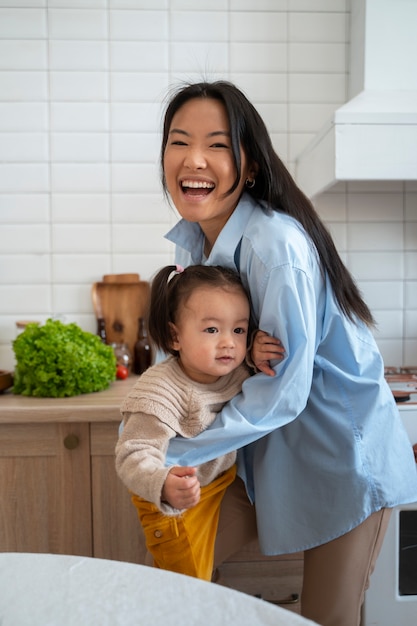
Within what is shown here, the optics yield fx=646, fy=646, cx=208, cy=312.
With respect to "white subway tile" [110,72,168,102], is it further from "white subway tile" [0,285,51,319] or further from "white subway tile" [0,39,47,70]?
"white subway tile" [0,285,51,319]

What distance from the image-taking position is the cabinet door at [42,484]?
1852 mm

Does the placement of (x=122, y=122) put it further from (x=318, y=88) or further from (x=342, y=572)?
(x=342, y=572)

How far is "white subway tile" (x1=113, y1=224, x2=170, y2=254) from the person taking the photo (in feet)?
7.68

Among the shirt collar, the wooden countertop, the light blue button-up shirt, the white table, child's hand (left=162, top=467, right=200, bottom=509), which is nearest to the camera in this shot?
the white table

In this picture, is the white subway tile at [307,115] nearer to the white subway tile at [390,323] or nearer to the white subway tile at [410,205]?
the white subway tile at [410,205]

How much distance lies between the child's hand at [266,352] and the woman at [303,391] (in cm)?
2

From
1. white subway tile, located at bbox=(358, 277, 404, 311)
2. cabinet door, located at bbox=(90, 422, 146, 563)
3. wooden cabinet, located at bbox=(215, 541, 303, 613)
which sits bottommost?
wooden cabinet, located at bbox=(215, 541, 303, 613)

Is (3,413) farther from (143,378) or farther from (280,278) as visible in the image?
(280,278)

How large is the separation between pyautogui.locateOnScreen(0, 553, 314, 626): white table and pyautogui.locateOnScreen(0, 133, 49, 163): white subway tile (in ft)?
5.94

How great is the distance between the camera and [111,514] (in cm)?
187

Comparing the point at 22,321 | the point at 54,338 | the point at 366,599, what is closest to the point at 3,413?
the point at 54,338

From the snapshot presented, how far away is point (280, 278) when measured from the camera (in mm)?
1140

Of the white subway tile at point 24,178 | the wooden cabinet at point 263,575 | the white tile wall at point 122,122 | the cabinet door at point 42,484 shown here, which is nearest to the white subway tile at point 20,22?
the white tile wall at point 122,122

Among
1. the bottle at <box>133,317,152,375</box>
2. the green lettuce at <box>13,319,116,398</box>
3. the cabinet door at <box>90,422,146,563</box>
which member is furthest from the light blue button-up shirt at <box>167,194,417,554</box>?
the bottle at <box>133,317,152,375</box>
